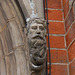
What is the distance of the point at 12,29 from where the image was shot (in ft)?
5.84

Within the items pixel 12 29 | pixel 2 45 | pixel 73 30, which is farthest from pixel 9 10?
pixel 73 30

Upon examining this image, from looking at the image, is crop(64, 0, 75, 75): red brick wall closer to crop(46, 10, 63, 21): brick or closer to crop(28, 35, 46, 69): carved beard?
crop(46, 10, 63, 21): brick

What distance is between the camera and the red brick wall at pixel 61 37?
1808 mm

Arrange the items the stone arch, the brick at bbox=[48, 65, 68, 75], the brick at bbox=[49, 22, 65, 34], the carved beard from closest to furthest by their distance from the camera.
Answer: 1. the carved beard
2. the stone arch
3. the brick at bbox=[48, 65, 68, 75]
4. the brick at bbox=[49, 22, 65, 34]

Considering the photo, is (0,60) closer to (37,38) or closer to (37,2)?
(37,38)

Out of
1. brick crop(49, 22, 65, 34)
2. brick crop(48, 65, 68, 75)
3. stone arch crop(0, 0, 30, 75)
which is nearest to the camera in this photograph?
stone arch crop(0, 0, 30, 75)

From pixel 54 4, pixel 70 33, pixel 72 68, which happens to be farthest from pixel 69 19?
pixel 72 68

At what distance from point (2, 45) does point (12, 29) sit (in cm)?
19

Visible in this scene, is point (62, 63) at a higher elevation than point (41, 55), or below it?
below

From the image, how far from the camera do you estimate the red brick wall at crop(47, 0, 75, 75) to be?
1808 millimetres

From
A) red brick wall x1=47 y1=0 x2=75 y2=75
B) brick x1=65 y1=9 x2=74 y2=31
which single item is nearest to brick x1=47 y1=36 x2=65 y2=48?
red brick wall x1=47 y1=0 x2=75 y2=75

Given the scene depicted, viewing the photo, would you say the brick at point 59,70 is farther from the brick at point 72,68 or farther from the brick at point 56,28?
the brick at point 56,28

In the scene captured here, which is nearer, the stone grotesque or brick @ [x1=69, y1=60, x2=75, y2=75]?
the stone grotesque

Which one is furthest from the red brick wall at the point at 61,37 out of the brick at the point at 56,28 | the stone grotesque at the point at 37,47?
the stone grotesque at the point at 37,47
